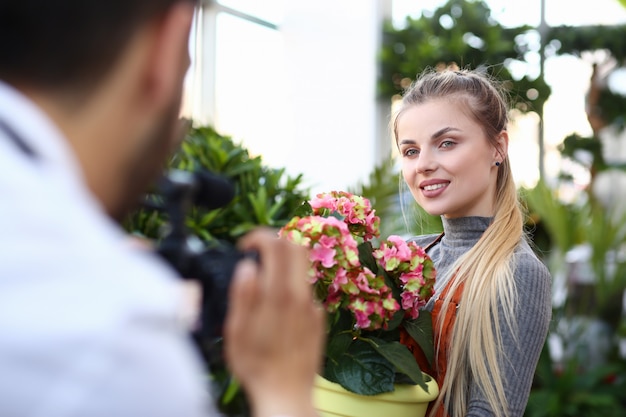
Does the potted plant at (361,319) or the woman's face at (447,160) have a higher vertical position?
the woman's face at (447,160)

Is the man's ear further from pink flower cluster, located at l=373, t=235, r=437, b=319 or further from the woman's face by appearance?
the woman's face

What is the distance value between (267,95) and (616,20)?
2.58 metres

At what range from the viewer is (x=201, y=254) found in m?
0.69

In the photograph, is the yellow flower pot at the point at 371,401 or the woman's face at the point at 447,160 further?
the woman's face at the point at 447,160

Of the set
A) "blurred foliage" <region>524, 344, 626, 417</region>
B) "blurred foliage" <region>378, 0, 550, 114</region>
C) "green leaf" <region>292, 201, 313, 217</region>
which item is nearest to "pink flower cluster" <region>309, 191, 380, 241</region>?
"green leaf" <region>292, 201, 313, 217</region>

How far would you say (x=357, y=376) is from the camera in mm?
1389

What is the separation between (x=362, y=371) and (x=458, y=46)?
4142mm

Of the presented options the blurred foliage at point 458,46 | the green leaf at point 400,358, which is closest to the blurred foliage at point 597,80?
the blurred foliage at point 458,46

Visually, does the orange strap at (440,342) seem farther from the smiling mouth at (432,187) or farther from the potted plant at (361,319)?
the smiling mouth at (432,187)

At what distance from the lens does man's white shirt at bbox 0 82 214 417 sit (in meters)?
0.47

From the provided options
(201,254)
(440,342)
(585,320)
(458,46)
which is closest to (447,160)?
(440,342)

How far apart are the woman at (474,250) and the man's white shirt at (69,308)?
3.62 ft

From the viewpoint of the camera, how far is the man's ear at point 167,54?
60 cm

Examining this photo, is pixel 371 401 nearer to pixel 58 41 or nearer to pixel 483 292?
pixel 483 292
